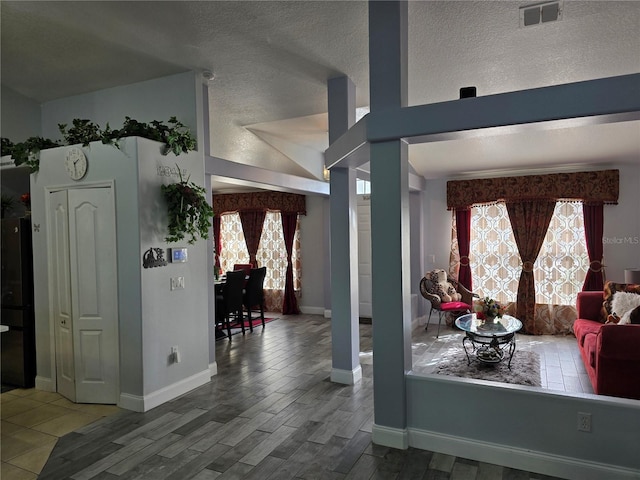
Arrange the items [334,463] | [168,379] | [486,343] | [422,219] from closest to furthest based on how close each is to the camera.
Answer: [334,463] → [168,379] → [486,343] → [422,219]

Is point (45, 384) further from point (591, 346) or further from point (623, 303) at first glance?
point (623, 303)

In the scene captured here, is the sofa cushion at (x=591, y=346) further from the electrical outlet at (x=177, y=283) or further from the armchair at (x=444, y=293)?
the electrical outlet at (x=177, y=283)

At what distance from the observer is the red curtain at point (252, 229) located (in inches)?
336

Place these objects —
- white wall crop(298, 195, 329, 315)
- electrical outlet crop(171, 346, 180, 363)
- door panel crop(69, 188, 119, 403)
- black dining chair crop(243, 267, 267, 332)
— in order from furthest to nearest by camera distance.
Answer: white wall crop(298, 195, 329, 315), black dining chair crop(243, 267, 267, 332), electrical outlet crop(171, 346, 180, 363), door panel crop(69, 188, 119, 403)

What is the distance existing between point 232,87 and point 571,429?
4.20 metres

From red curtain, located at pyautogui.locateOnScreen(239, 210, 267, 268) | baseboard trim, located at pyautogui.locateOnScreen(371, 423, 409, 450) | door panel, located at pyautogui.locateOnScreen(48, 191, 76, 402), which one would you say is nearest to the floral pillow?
baseboard trim, located at pyautogui.locateOnScreen(371, 423, 409, 450)

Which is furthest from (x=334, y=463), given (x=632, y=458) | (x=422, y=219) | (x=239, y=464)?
(x=422, y=219)

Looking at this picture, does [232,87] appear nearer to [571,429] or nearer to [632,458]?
[571,429]

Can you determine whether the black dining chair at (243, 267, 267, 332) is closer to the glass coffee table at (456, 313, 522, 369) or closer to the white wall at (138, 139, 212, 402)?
the white wall at (138, 139, 212, 402)

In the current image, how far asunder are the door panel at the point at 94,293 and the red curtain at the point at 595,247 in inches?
246

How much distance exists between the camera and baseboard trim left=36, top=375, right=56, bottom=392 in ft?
14.0

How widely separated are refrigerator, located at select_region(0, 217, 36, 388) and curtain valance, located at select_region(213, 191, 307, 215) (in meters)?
4.40

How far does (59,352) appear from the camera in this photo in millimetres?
4148

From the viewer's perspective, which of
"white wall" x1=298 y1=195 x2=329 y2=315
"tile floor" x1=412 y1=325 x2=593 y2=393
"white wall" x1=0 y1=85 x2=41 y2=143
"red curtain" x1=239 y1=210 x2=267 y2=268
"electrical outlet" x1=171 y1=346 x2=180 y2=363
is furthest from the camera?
"red curtain" x1=239 y1=210 x2=267 y2=268
